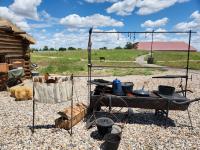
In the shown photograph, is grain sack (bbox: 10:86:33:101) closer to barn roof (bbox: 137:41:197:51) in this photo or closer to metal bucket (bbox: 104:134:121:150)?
metal bucket (bbox: 104:134:121:150)

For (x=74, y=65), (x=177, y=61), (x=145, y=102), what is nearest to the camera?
(x=145, y=102)

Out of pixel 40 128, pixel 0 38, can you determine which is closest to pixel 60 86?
pixel 40 128

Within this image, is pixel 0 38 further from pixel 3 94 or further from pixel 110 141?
pixel 110 141

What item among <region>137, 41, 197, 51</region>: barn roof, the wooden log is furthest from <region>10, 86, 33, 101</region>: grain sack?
<region>137, 41, 197, 51</region>: barn roof

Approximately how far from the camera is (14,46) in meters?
17.0

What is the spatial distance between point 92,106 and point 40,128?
2030mm

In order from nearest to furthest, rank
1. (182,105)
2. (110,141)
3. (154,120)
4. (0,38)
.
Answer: (110,141), (182,105), (154,120), (0,38)

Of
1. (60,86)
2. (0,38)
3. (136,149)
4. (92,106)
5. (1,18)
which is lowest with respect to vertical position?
(136,149)

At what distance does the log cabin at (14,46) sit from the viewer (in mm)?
15219

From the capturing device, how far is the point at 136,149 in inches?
250

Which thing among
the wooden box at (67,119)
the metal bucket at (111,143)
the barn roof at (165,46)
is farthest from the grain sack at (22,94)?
the barn roof at (165,46)

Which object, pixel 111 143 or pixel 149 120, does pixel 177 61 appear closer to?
pixel 149 120

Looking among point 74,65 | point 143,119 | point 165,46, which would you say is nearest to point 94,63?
point 74,65

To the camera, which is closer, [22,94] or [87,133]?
[87,133]
